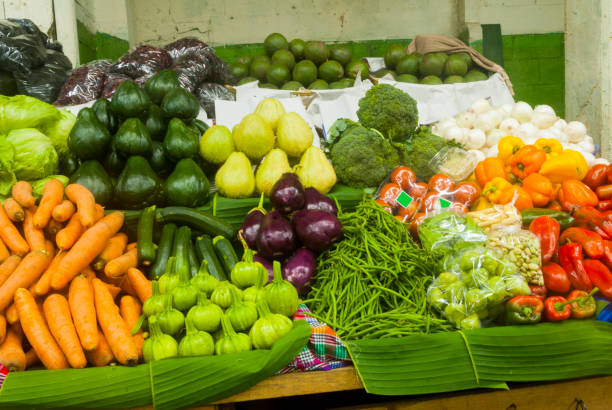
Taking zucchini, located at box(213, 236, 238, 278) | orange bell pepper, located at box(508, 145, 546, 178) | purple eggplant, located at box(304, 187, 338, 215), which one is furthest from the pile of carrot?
orange bell pepper, located at box(508, 145, 546, 178)

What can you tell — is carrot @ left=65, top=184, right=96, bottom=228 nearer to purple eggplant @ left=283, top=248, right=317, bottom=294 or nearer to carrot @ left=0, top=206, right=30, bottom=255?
carrot @ left=0, top=206, right=30, bottom=255

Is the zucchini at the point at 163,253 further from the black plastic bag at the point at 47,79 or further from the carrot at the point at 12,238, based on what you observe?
the black plastic bag at the point at 47,79

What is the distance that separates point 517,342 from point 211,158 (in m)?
1.94

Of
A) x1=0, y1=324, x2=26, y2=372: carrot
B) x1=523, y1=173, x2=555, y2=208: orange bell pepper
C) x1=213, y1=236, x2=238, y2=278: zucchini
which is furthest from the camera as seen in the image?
x1=523, y1=173, x2=555, y2=208: orange bell pepper

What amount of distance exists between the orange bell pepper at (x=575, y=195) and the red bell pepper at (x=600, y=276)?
0.58 m

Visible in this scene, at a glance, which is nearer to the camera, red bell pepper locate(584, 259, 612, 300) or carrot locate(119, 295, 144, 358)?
carrot locate(119, 295, 144, 358)

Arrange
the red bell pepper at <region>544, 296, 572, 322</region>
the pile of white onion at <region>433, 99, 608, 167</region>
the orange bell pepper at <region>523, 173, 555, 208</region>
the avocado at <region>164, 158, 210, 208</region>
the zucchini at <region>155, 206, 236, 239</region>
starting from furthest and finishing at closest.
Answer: the pile of white onion at <region>433, 99, 608, 167</region>, the orange bell pepper at <region>523, 173, 555, 208</region>, the avocado at <region>164, 158, 210, 208</region>, the zucchini at <region>155, 206, 236, 239</region>, the red bell pepper at <region>544, 296, 572, 322</region>

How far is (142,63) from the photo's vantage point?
3791mm

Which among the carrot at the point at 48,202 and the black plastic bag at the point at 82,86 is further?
the black plastic bag at the point at 82,86

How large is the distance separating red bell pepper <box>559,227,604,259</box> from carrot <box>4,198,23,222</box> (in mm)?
2487

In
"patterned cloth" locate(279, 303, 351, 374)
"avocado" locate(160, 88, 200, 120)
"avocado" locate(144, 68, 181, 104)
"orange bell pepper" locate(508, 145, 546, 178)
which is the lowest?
"patterned cloth" locate(279, 303, 351, 374)

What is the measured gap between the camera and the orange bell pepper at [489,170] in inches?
111

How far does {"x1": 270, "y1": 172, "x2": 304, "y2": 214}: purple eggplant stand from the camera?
227cm

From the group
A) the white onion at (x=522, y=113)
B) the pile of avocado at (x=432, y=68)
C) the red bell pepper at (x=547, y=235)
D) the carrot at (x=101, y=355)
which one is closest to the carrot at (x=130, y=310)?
the carrot at (x=101, y=355)
